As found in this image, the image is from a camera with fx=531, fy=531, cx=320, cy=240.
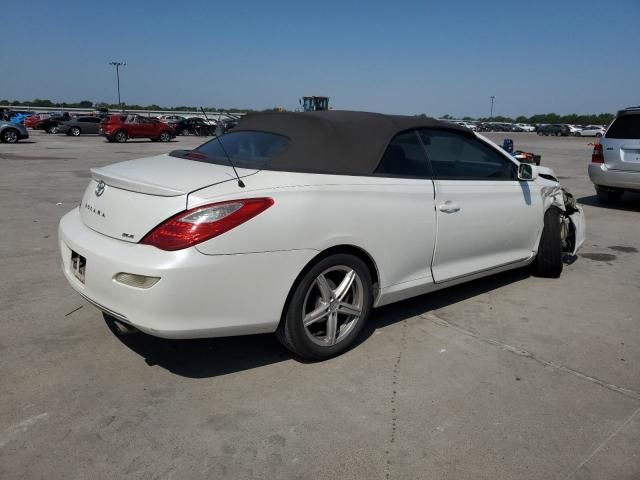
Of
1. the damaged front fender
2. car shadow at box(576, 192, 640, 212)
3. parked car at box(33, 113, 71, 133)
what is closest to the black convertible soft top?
the damaged front fender

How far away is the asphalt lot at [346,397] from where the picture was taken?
245 centimetres

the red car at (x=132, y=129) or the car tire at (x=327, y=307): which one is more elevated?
the red car at (x=132, y=129)

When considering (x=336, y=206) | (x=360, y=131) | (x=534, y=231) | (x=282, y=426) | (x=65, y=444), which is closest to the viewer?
(x=65, y=444)

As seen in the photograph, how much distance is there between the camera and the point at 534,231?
4.84 meters

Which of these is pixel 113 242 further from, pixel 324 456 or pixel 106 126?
pixel 106 126

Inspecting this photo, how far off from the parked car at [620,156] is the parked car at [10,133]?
2497 centimetres

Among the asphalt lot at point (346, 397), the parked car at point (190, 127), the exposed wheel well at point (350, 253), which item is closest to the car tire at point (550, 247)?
the asphalt lot at point (346, 397)

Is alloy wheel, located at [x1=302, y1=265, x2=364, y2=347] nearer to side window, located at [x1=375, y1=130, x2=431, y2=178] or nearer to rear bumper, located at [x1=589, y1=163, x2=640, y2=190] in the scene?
side window, located at [x1=375, y1=130, x2=431, y2=178]

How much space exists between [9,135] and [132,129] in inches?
239

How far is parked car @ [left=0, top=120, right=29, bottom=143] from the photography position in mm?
24625

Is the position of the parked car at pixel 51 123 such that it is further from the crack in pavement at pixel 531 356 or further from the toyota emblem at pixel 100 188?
the crack in pavement at pixel 531 356

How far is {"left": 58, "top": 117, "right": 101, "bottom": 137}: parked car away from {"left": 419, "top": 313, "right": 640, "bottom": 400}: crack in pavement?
111ft

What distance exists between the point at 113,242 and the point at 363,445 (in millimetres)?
1752

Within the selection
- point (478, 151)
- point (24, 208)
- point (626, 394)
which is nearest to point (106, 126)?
point (24, 208)
